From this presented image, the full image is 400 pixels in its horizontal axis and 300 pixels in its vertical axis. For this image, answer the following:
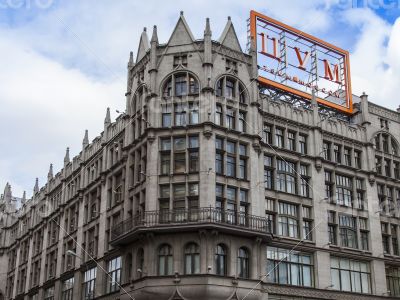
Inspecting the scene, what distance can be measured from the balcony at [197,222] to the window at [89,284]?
35.5 ft

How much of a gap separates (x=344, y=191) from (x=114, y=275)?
23.1 metres

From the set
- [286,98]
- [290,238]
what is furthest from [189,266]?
[286,98]

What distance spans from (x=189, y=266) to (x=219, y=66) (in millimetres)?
17679

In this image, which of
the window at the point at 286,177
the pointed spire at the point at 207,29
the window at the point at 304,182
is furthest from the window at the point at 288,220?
the pointed spire at the point at 207,29

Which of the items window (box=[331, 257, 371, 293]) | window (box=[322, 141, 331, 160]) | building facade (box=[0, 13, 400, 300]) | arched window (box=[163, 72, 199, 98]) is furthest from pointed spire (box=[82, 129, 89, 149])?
window (box=[331, 257, 371, 293])

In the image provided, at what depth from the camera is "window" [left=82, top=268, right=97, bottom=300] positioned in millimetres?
59219

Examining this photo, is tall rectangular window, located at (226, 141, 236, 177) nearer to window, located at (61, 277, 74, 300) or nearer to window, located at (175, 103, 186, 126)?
window, located at (175, 103, 186, 126)

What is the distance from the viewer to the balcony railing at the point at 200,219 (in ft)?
155

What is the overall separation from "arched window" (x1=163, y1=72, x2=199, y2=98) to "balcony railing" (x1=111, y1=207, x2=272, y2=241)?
10.7 m

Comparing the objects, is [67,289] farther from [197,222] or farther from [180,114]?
[180,114]

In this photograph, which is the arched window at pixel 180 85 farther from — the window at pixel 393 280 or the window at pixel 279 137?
the window at pixel 393 280

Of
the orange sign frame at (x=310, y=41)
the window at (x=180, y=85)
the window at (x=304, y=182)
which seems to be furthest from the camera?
the orange sign frame at (x=310, y=41)

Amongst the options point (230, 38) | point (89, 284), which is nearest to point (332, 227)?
point (230, 38)

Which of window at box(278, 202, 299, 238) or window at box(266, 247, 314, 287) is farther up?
window at box(278, 202, 299, 238)
